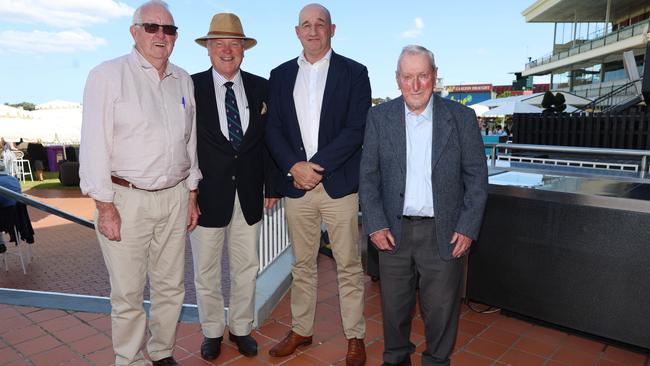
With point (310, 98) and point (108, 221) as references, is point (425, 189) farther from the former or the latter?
point (108, 221)

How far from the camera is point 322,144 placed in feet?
8.90

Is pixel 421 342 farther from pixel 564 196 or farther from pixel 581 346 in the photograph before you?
pixel 564 196

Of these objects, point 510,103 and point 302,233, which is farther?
point 510,103

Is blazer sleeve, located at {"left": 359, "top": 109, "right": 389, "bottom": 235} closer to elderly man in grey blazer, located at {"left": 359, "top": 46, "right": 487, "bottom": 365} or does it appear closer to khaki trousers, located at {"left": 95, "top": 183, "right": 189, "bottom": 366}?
elderly man in grey blazer, located at {"left": 359, "top": 46, "right": 487, "bottom": 365}

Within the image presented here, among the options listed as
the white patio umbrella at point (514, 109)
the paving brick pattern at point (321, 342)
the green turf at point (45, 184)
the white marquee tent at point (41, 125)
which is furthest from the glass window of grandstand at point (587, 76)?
the paving brick pattern at point (321, 342)

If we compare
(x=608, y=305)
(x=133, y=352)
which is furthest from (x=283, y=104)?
(x=608, y=305)

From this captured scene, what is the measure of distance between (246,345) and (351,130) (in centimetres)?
155

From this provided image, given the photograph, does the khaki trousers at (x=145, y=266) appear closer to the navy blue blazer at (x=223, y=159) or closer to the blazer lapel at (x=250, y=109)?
the navy blue blazer at (x=223, y=159)

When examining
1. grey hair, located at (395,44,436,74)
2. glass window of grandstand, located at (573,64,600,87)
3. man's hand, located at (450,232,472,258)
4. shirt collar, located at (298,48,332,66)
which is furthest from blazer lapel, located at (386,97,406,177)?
glass window of grandstand, located at (573,64,600,87)

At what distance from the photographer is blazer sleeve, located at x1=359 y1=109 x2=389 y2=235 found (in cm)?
244

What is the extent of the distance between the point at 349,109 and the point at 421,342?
66.1 inches

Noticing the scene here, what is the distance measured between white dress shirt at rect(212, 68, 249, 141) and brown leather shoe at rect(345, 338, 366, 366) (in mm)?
1498

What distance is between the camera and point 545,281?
3.11m

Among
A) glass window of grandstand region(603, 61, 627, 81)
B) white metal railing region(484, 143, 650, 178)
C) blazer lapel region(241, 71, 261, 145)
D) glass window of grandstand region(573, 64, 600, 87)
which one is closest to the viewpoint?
blazer lapel region(241, 71, 261, 145)
